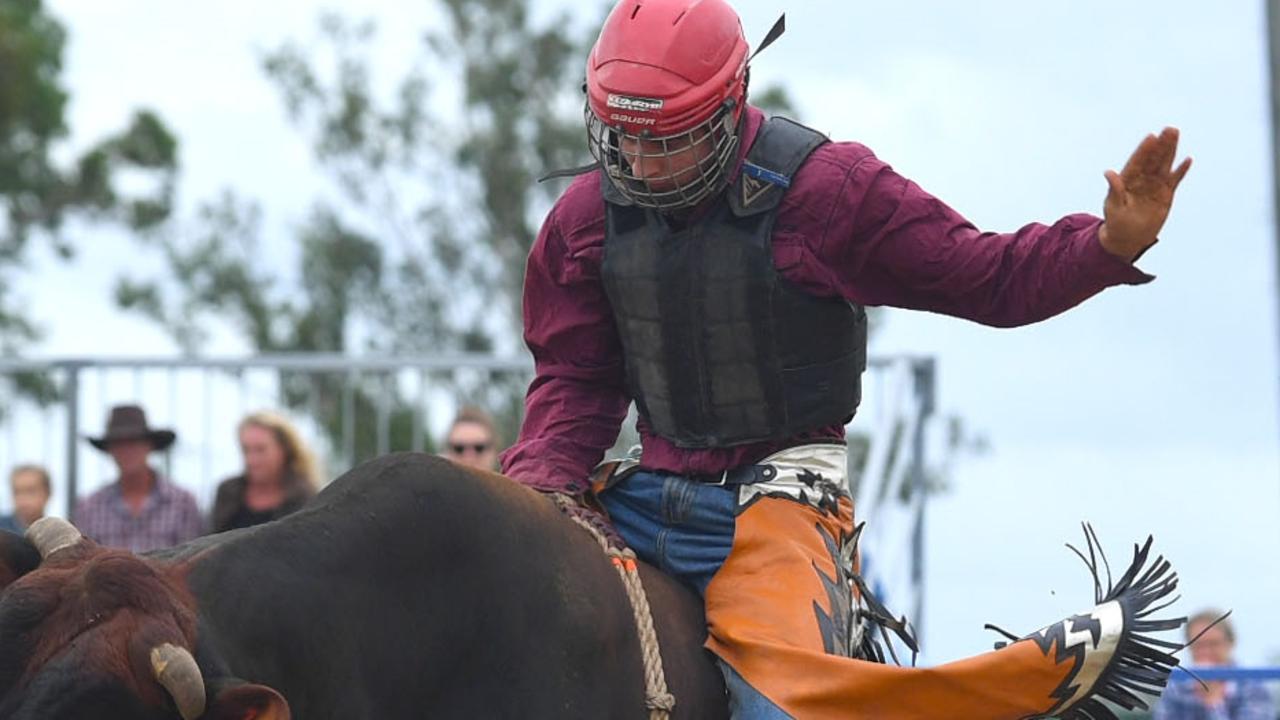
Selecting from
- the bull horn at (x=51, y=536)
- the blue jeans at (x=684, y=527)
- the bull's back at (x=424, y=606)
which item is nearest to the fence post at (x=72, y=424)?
the blue jeans at (x=684, y=527)

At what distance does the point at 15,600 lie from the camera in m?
3.55

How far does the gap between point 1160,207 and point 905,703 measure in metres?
1.05

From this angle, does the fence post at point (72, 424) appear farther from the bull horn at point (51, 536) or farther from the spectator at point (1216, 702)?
the bull horn at point (51, 536)

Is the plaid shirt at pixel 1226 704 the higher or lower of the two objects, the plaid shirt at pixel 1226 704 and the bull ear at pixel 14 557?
the lower

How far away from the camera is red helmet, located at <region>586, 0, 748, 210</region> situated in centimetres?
445

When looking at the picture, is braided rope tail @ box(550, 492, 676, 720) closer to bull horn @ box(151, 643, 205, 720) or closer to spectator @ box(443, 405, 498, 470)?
bull horn @ box(151, 643, 205, 720)

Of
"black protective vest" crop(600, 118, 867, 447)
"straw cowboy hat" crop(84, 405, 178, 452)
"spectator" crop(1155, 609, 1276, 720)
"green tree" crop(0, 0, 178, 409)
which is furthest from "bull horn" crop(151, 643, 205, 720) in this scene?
"green tree" crop(0, 0, 178, 409)

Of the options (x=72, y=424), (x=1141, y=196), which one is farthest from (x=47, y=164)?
(x=1141, y=196)

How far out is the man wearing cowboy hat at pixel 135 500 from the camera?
8.92 metres

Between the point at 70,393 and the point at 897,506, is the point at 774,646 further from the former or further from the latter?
the point at 70,393

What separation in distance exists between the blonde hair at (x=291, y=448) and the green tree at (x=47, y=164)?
67.1ft

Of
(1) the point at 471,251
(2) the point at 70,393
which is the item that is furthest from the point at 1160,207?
(1) the point at 471,251

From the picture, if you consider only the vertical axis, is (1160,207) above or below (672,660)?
above

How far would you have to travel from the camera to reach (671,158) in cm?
448
